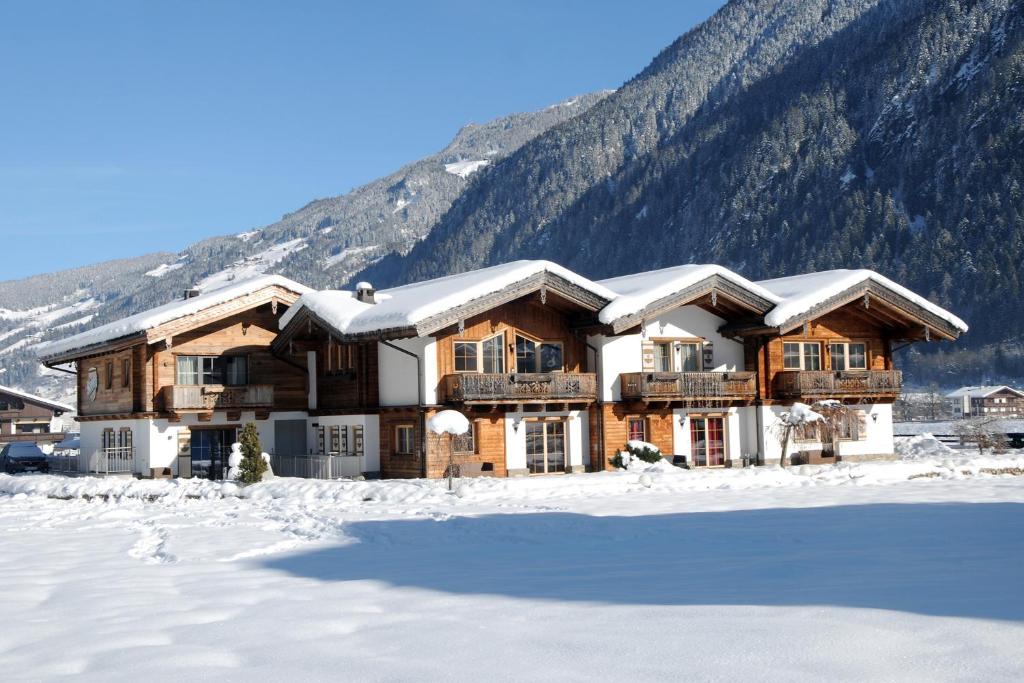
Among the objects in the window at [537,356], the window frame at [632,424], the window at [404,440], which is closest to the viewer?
the window at [404,440]

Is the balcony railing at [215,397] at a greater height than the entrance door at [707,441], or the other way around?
the balcony railing at [215,397]

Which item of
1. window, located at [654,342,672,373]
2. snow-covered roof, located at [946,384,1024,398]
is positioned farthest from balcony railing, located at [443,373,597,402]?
snow-covered roof, located at [946,384,1024,398]

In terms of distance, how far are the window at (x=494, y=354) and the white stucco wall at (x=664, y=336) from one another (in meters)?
3.17

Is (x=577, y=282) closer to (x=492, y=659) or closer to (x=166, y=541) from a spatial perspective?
(x=166, y=541)

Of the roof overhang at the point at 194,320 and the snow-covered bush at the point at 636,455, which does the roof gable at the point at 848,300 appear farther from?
the roof overhang at the point at 194,320

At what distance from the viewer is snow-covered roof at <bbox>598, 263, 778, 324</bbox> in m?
34.5

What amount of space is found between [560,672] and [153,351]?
98.6 feet

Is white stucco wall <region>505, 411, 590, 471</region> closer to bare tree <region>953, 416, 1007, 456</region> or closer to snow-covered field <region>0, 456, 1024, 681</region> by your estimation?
snow-covered field <region>0, 456, 1024, 681</region>

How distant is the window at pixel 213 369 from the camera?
122ft

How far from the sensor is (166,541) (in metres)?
19.9

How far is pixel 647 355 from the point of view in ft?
121

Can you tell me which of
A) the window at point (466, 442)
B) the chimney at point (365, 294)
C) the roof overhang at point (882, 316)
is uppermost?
the chimney at point (365, 294)

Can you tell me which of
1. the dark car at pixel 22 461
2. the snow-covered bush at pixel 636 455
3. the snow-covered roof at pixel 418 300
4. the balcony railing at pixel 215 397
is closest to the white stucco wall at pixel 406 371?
the snow-covered roof at pixel 418 300

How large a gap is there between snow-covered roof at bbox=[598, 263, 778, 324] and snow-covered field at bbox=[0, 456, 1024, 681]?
31.4ft
